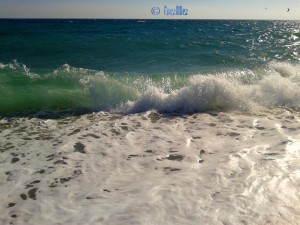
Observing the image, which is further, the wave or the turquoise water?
the turquoise water

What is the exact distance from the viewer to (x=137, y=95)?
870cm

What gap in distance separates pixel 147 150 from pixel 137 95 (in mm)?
3812

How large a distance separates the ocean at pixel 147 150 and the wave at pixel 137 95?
0.03 metres

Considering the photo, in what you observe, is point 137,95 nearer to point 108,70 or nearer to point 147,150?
point 147,150

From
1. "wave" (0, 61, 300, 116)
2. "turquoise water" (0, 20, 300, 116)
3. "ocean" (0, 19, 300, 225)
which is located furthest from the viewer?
"turquoise water" (0, 20, 300, 116)

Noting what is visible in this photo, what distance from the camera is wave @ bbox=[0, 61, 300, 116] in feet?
25.1

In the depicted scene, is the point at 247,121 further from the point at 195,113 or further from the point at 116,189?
the point at 116,189

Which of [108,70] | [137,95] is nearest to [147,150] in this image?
[137,95]

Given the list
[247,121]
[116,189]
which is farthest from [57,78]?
[116,189]

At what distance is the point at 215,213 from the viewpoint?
10.5 ft

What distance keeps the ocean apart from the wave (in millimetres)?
33

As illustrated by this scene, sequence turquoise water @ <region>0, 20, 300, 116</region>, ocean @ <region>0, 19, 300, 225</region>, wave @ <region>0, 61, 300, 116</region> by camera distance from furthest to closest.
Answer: turquoise water @ <region>0, 20, 300, 116</region>, wave @ <region>0, 61, 300, 116</region>, ocean @ <region>0, 19, 300, 225</region>

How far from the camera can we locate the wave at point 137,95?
7660 millimetres

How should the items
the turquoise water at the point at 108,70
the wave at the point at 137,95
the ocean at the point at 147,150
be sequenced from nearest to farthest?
the ocean at the point at 147,150 → the wave at the point at 137,95 → the turquoise water at the point at 108,70
